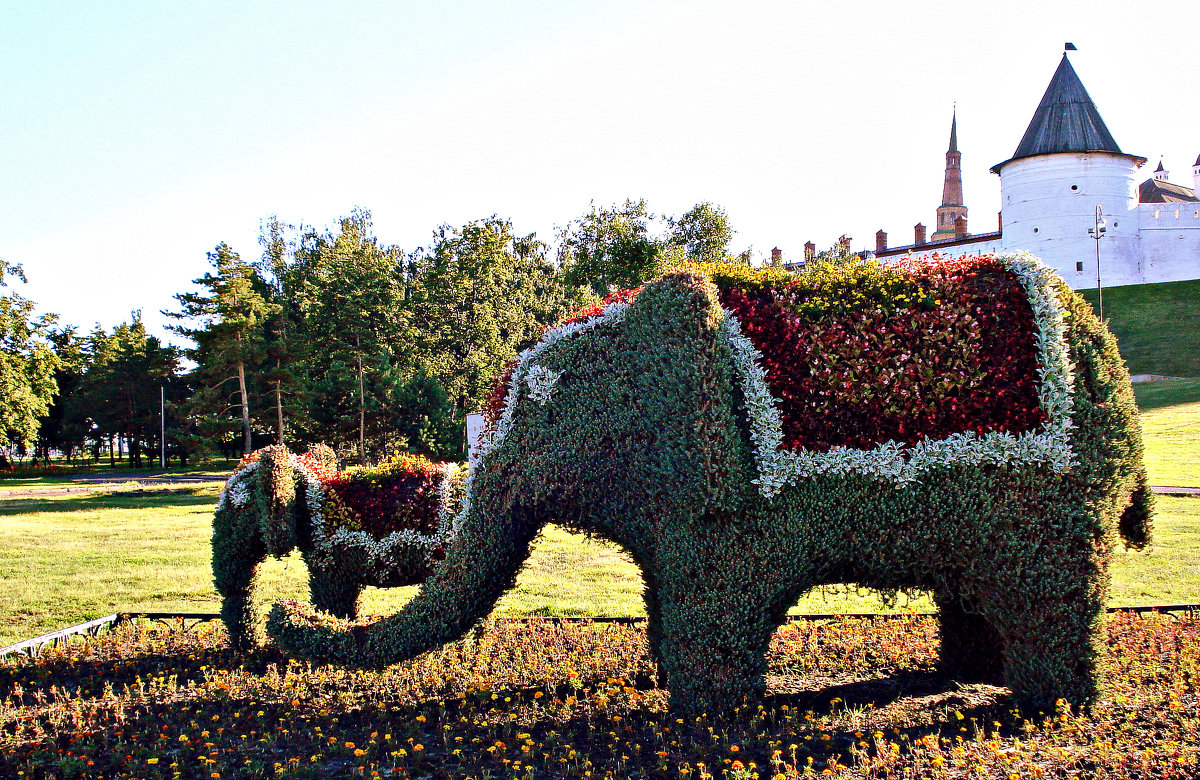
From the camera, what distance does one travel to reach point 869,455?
5.34 meters

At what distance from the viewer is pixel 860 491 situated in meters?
5.34

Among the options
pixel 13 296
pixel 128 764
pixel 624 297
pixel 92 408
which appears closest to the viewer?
pixel 128 764

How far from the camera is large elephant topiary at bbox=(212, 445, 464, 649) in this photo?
710 cm

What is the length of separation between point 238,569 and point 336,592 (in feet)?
2.97

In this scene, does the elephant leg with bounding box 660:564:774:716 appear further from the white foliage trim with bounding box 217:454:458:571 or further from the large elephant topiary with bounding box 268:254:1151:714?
the white foliage trim with bounding box 217:454:458:571

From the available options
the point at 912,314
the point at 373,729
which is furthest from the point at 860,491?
the point at 373,729

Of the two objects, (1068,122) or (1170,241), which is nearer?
(1068,122)

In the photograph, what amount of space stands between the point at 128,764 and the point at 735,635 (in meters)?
3.81

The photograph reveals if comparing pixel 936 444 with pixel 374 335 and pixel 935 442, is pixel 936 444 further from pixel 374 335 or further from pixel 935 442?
pixel 374 335

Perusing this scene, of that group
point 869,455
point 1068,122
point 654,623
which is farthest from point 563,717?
point 1068,122

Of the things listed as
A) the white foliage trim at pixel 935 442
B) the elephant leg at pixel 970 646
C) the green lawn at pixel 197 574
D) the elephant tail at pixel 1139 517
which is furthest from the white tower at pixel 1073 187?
the white foliage trim at pixel 935 442

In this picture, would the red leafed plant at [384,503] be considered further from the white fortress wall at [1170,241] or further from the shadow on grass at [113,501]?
the white fortress wall at [1170,241]

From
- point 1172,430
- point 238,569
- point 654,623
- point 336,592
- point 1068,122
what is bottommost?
point 654,623

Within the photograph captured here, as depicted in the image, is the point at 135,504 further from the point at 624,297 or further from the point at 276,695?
the point at 624,297
